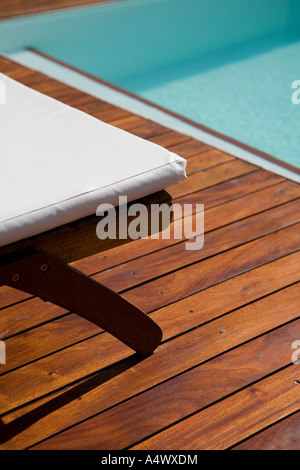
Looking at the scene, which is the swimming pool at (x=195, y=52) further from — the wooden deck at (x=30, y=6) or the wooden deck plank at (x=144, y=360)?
the wooden deck plank at (x=144, y=360)

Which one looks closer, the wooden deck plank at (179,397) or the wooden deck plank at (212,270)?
the wooden deck plank at (179,397)

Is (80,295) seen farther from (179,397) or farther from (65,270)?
(179,397)

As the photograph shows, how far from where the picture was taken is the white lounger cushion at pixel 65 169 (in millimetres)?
1318

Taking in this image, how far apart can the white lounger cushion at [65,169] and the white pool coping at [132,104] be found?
3.85ft

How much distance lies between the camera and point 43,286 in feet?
4.57

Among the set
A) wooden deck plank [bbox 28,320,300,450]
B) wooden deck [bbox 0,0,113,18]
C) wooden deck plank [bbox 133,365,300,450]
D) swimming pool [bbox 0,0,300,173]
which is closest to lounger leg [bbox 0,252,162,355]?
wooden deck plank [bbox 28,320,300,450]

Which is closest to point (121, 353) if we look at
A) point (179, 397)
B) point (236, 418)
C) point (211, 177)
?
point (179, 397)

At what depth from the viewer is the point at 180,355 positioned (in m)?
1.69

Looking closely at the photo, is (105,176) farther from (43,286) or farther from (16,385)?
(16,385)

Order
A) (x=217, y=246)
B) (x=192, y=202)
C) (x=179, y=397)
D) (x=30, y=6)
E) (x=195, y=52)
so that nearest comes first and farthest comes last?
(x=179, y=397), (x=217, y=246), (x=192, y=202), (x=30, y=6), (x=195, y=52)

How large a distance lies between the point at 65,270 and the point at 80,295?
81 millimetres

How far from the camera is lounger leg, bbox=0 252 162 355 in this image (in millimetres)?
1344

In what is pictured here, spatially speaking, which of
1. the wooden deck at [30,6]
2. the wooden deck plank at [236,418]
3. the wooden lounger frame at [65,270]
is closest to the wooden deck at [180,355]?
the wooden deck plank at [236,418]

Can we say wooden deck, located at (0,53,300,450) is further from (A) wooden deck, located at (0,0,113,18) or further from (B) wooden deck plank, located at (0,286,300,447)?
(A) wooden deck, located at (0,0,113,18)
